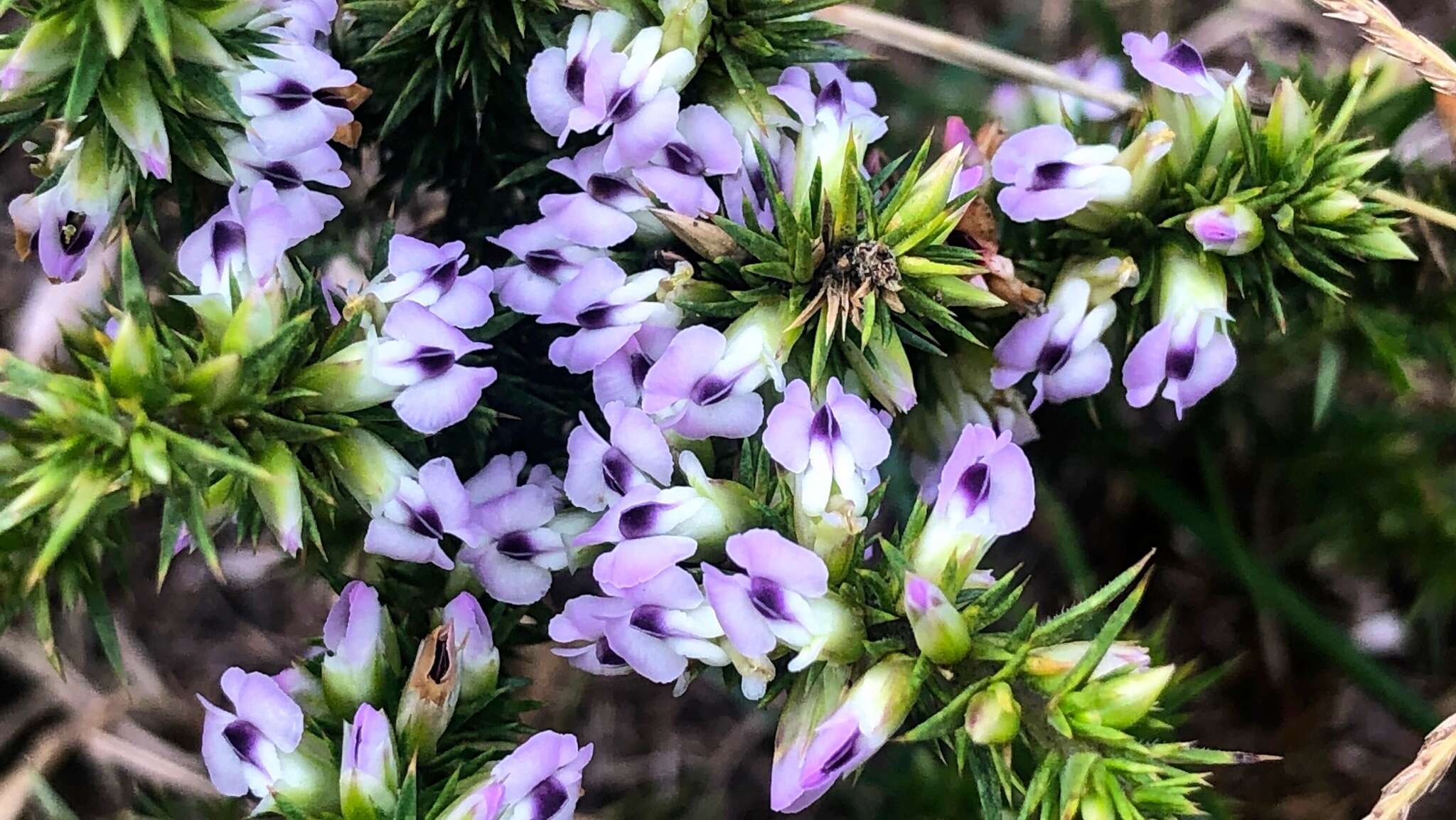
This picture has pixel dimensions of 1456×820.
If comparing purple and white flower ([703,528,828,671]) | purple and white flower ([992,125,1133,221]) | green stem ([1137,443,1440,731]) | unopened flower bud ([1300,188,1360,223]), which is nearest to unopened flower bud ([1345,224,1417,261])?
unopened flower bud ([1300,188,1360,223])

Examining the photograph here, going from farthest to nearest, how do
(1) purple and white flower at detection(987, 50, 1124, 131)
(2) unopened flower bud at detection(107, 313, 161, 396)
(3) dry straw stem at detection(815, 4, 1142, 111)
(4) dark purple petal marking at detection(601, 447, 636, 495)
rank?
(3) dry straw stem at detection(815, 4, 1142, 111) < (1) purple and white flower at detection(987, 50, 1124, 131) < (4) dark purple petal marking at detection(601, 447, 636, 495) < (2) unopened flower bud at detection(107, 313, 161, 396)

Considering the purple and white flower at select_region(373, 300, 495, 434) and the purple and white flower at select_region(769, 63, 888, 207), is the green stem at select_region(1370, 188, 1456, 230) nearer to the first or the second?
the purple and white flower at select_region(769, 63, 888, 207)

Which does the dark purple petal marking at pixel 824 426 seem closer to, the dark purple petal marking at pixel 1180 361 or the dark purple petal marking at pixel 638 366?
the dark purple petal marking at pixel 638 366

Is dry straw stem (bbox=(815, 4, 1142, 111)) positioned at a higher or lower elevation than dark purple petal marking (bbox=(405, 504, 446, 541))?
higher

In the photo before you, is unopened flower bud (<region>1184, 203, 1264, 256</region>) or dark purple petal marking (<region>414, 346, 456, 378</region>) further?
unopened flower bud (<region>1184, 203, 1264, 256</region>)

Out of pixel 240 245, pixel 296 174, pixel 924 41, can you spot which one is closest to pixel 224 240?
pixel 240 245

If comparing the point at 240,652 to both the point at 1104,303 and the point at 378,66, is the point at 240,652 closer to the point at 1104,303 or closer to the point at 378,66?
the point at 378,66

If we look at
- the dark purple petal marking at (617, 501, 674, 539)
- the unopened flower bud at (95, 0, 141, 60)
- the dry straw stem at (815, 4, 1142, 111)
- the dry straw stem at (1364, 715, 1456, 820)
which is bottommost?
the dry straw stem at (1364, 715, 1456, 820)

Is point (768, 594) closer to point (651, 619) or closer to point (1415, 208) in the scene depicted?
point (651, 619)
